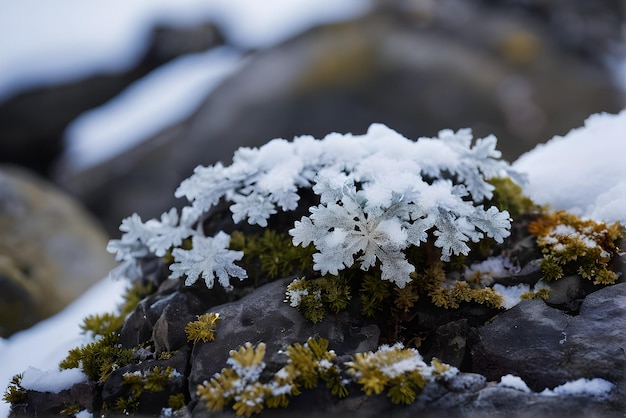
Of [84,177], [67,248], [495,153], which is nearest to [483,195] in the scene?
[495,153]

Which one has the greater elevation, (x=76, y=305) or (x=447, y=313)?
(x=447, y=313)

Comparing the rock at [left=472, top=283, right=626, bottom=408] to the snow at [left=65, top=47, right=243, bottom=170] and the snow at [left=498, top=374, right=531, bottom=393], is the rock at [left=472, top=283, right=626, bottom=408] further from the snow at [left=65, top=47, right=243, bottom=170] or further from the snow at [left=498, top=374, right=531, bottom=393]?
the snow at [left=65, top=47, right=243, bottom=170]

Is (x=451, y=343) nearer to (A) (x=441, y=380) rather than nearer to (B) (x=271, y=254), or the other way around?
(A) (x=441, y=380)

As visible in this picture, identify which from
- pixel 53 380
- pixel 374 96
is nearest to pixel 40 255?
pixel 53 380

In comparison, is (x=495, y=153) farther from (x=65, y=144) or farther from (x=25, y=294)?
(x=65, y=144)

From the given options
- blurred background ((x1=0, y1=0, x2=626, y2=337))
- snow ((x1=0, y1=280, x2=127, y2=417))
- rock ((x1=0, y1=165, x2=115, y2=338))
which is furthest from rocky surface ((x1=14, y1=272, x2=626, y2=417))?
blurred background ((x1=0, y1=0, x2=626, y2=337))

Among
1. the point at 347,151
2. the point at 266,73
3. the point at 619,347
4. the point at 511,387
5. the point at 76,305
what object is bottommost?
the point at 76,305

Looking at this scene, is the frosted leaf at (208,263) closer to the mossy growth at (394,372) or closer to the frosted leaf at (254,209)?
the frosted leaf at (254,209)
